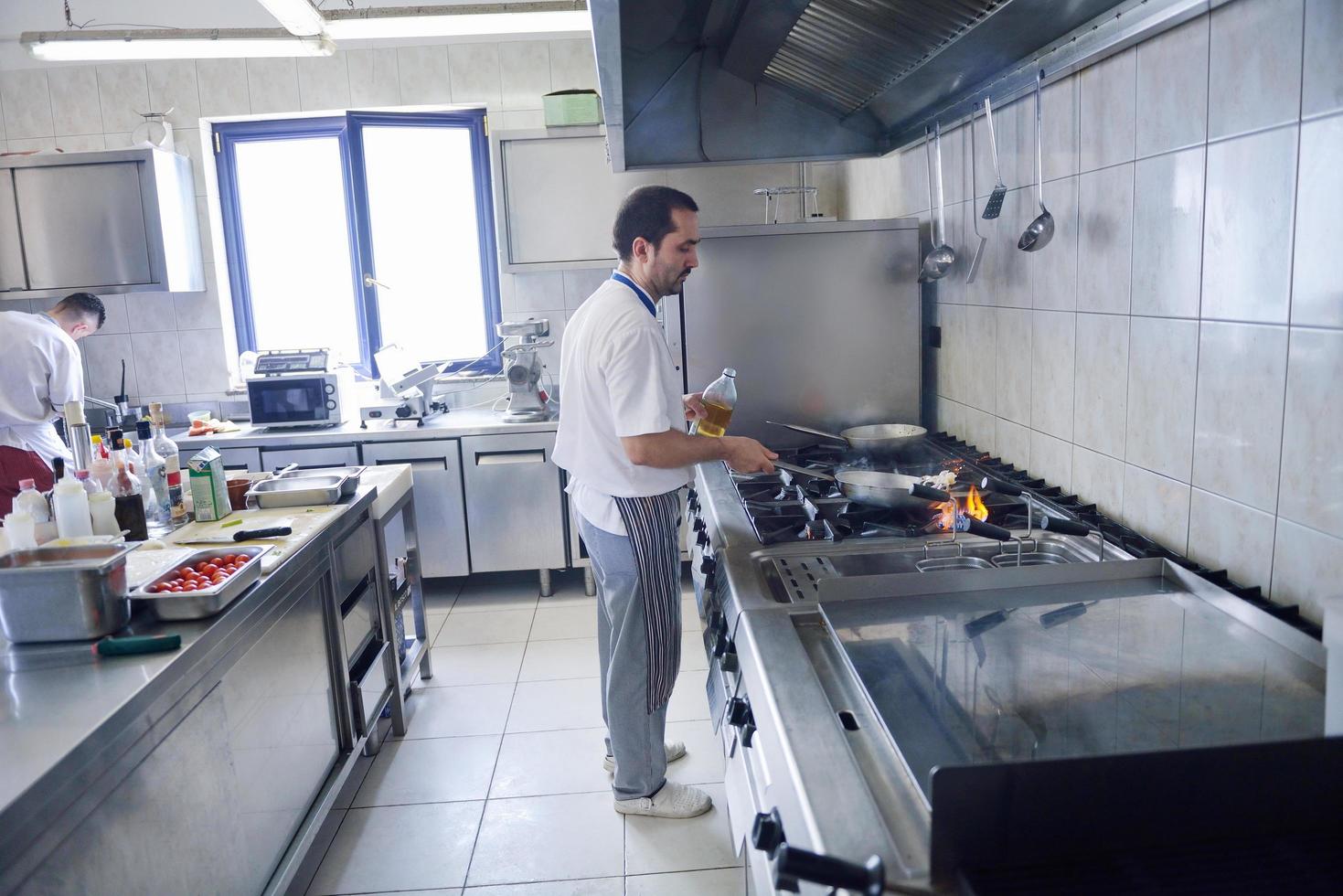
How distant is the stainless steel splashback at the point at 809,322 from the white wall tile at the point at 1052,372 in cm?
84

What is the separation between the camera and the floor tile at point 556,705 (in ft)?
9.91

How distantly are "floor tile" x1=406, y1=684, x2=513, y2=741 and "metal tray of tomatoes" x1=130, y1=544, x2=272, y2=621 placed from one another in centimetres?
121

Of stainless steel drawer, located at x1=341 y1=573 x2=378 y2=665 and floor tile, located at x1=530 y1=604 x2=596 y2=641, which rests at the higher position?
stainless steel drawer, located at x1=341 y1=573 x2=378 y2=665

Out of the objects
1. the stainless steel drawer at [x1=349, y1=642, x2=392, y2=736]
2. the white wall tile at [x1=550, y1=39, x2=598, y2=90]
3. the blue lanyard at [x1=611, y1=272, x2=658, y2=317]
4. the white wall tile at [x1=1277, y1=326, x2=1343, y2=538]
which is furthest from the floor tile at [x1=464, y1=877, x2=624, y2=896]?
the white wall tile at [x1=550, y1=39, x2=598, y2=90]

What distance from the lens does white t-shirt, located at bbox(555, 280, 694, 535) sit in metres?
2.07

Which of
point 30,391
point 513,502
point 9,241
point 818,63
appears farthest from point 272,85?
point 818,63

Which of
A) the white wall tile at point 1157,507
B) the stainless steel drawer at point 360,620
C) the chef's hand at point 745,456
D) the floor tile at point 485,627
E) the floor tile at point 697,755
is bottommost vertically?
the floor tile at point 697,755

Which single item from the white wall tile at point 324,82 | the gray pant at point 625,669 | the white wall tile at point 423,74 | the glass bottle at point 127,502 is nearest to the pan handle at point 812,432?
the gray pant at point 625,669

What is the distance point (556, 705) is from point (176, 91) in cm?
348

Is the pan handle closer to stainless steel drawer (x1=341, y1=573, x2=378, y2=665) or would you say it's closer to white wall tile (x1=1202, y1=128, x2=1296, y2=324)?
white wall tile (x1=1202, y1=128, x2=1296, y2=324)

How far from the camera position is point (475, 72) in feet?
14.6

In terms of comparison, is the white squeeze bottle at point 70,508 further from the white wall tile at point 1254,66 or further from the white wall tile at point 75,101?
the white wall tile at point 75,101

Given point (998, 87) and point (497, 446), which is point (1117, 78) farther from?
point (497, 446)

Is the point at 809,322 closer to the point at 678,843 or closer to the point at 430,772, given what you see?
Result: the point at 678,843
